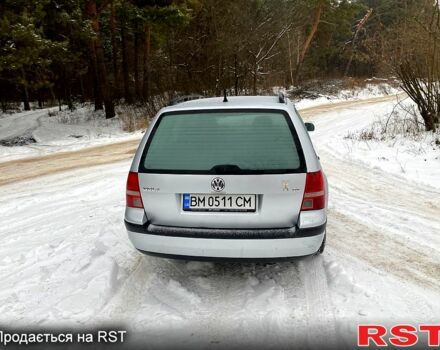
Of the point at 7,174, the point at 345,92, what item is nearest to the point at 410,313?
the point at 7,174

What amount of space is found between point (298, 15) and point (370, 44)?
877 inches

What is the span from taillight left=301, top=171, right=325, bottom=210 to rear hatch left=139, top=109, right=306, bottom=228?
0.21ft

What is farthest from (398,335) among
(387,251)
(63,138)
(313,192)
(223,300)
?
(63,138)

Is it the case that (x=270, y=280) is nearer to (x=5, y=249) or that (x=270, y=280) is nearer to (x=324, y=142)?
(x=5, y=249)

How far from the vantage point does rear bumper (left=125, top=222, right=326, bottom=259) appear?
305cm

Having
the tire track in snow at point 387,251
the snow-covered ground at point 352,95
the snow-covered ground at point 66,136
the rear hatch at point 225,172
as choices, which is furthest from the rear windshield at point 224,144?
the snow-covered ground at point 352,95

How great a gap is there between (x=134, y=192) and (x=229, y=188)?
35.6 inches

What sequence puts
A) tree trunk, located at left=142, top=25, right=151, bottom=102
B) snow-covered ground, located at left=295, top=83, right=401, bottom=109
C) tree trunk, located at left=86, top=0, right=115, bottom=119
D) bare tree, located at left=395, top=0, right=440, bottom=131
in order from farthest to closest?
snow-covered ground, located at left=295, top=83, right=401, bottom=109 < tree trunk, located at left=142, top=25, right=151, bottom=102 < tree trunk, located at left=86, top=0, right=115, bottom=119 < bare tree, located at left=395, top=0, right=440, bottom=131

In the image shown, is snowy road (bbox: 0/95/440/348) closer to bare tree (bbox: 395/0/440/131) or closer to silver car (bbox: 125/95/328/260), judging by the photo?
silver car (bbox: 125/95/328/260)

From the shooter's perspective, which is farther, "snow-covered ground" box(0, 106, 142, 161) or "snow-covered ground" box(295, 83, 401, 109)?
"snow-covered ground" box(295, 83, 401, 109)

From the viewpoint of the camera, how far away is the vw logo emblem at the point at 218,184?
311 centimetres

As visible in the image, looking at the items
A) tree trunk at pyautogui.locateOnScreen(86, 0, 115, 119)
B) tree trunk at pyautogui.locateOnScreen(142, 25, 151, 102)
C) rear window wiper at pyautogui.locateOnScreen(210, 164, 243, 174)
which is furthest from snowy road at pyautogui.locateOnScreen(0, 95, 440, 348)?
tree trunk at pyautogui.locateOnScreen(142, 25, 151, 102)

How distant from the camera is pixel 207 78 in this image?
74.9ft

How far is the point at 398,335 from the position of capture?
9.23 feet
